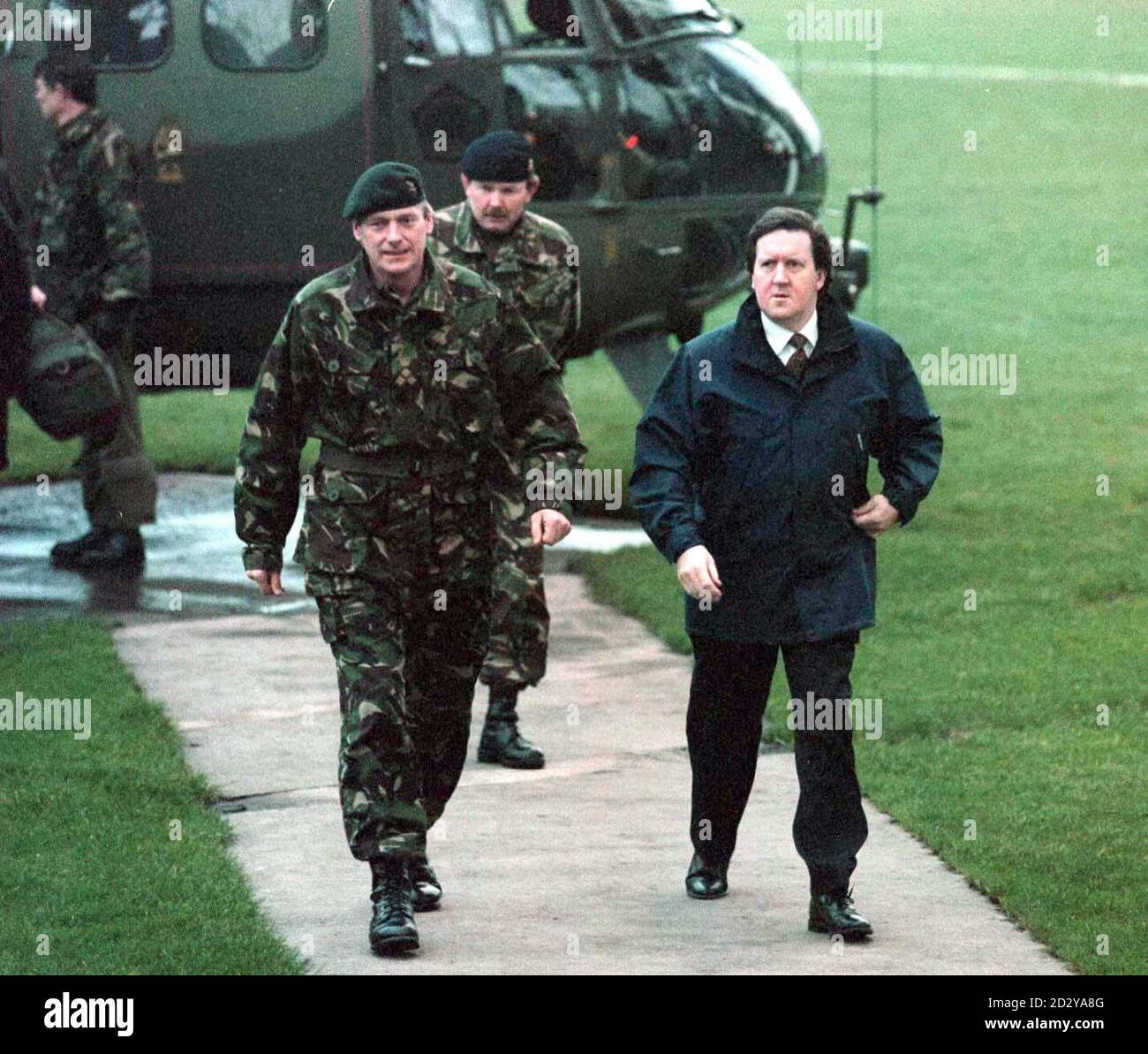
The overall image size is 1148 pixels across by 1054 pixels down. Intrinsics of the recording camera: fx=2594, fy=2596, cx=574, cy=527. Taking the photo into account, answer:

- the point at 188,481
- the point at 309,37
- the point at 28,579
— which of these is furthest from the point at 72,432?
the point at 188,481

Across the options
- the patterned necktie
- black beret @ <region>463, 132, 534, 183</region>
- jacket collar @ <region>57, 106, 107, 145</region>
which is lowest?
jacket collar @ <region>57, 106, 107, 145</region>

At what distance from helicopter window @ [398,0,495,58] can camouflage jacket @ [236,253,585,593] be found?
634cm

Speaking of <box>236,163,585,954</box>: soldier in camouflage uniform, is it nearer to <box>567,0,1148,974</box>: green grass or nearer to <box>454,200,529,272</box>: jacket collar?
<box>567,0,1148,974</box>: green grass

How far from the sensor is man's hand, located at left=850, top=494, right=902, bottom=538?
618cm

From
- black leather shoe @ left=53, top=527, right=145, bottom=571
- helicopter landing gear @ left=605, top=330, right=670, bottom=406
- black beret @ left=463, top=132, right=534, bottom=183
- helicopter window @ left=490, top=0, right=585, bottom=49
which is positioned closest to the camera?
black beret @ left=463, top=132, right=534, bottom=183

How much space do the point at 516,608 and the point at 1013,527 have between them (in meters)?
5.34

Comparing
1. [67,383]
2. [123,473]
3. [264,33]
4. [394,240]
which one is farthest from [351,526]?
[264,33]

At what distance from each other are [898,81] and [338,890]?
37.3 m

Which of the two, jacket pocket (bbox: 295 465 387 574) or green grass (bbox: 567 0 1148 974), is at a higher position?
jacket pocket (bbox: 295 465 387 574)

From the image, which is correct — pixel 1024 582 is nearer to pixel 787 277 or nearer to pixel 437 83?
pixel 437 83

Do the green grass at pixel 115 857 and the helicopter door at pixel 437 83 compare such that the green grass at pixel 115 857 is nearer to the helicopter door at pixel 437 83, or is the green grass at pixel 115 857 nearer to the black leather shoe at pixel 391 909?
the black leather shoe at pixel 391 909

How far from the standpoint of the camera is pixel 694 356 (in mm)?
6332

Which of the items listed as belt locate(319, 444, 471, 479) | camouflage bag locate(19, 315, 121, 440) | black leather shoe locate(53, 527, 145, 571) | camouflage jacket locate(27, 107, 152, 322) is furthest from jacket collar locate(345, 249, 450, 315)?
black leather shoe locate(53, 527, 145, 571)

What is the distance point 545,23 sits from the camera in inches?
514
